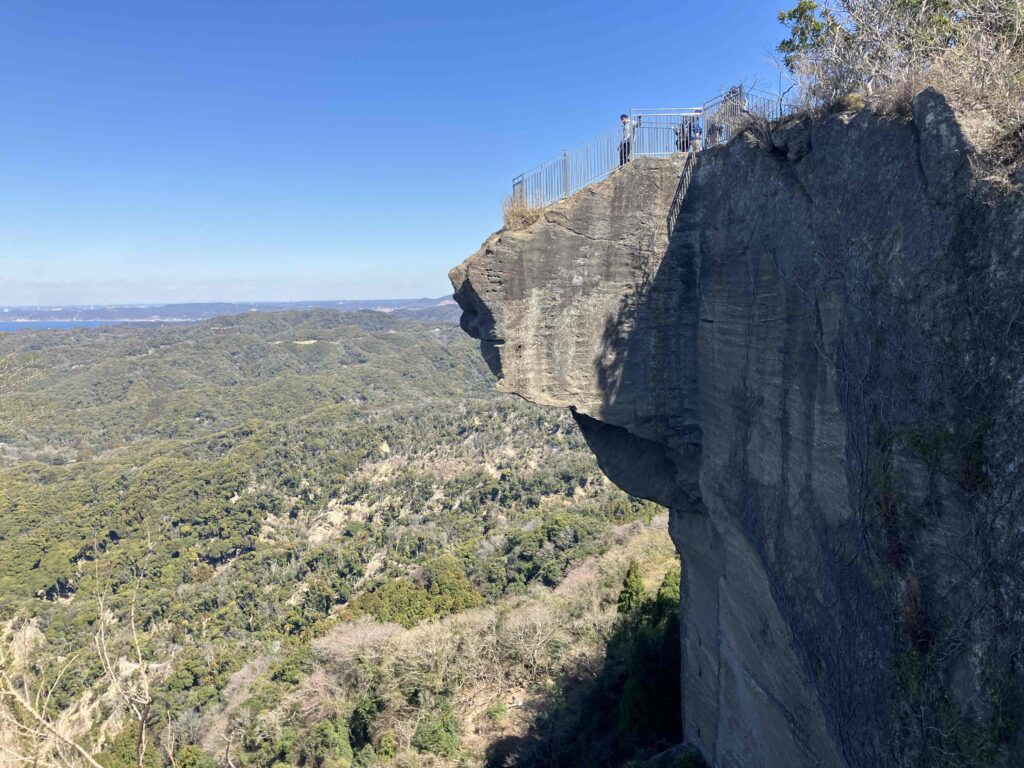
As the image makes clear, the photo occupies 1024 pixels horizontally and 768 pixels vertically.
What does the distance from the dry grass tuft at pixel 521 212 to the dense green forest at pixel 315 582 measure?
23.1 feet

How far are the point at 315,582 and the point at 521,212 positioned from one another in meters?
41.7

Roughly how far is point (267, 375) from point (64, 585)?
87102 millimetres

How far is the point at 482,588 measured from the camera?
3531 cm

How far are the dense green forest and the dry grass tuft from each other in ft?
23.1

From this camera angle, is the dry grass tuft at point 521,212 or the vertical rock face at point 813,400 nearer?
the vertical rock face at point 813,400

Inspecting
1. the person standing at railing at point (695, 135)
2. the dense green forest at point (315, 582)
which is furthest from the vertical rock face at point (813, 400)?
the dense green forest at point (315, 582)

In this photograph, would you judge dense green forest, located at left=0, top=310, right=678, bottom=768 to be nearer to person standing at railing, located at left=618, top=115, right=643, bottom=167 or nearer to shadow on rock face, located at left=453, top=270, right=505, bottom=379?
shadow on rock face, located at left=453, top=270, right=505, bottom=379

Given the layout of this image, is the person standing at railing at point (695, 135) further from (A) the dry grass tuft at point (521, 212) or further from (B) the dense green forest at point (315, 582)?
(B) the dense green forest at point (315, 582)

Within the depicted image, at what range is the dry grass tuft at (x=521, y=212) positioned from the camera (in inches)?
385

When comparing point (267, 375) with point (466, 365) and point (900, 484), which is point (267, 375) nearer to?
point (466, 365)

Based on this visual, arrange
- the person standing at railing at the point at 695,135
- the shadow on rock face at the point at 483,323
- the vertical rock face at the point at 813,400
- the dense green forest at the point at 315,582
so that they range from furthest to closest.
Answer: the dense green forest at the point at 315,582 → the shadow on rock face at the point at 483,323 → the person standing at railing at the point at 695,135 → the vertical rock face at the point at 813,400

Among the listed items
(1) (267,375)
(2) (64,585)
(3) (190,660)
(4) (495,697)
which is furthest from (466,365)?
(4) (495,697)

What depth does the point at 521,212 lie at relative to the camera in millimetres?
9891

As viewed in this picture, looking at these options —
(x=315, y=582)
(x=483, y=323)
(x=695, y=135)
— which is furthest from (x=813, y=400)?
(x=315, y=582)
